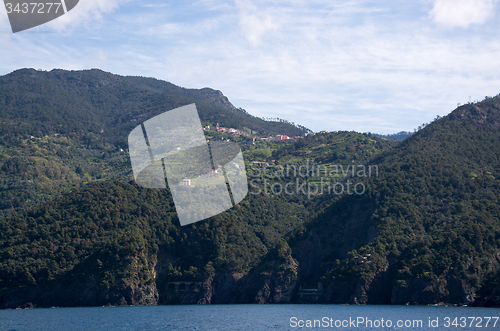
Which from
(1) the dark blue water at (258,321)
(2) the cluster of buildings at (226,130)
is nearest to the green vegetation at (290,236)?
(1) the dark blue water at (258,321)

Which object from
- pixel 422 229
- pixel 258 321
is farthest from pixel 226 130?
pixel 258 321

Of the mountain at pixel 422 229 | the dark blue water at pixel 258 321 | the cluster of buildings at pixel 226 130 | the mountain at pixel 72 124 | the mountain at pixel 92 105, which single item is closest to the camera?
the dark blue water at pixel 258 321

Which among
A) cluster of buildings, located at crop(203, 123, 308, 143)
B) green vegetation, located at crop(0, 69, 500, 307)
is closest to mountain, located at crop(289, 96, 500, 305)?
green vegetation, located at crop(0, 69, 500, 307)

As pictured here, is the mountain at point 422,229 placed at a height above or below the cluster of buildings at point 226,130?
below

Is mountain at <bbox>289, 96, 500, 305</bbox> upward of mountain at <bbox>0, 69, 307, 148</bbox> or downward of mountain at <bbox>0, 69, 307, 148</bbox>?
downward

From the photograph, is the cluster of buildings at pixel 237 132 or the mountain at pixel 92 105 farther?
the cluster of buildings at pixel 237 132

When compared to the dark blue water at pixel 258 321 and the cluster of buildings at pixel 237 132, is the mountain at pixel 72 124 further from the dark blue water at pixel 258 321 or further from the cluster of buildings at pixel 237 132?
the dark blue water at pixel 258 321

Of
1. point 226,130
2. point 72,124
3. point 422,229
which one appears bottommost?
point 422,229

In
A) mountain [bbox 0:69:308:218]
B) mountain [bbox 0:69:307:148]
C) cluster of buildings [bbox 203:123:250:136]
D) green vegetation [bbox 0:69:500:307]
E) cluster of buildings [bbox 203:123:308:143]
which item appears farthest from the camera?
cluster of buildings [bbox 203:123:250:136]

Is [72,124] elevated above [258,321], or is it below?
above

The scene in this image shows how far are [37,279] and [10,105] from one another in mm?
93264

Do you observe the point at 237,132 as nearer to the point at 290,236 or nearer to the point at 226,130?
the point at 226,130

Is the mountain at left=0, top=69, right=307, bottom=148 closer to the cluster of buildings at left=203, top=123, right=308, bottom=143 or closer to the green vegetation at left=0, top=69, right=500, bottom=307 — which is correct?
the cluster of buildings at left=203, top=123, right=308, bottom=143

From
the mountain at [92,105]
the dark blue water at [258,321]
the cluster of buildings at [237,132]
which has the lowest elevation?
the dark blue water at [258,321]
